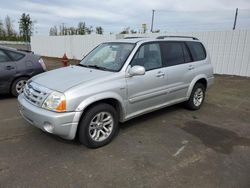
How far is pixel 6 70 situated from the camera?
240 inches

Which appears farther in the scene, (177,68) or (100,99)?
(177,68)

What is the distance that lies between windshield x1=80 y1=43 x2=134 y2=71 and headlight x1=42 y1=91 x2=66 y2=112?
111 cm

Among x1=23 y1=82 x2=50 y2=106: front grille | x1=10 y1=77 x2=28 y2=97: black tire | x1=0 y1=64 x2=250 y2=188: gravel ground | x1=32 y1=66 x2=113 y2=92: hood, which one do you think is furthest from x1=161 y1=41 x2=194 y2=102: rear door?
x1=10 y1=77 x2=28 y2=97: black tire

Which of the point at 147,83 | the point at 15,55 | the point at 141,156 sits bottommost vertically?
the point at 141,156

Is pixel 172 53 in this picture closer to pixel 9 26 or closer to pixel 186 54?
pixel 186 54

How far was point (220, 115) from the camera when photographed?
532 cm

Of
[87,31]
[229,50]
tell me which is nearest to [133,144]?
[229,50]

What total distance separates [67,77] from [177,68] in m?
2.33

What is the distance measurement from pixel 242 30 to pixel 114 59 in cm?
762

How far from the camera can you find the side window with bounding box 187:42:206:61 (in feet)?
17.4

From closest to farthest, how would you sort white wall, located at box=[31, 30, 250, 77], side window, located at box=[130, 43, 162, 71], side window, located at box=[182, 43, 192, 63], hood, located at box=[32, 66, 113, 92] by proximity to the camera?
hood, located at box=[32, 66, 113, 92] → side window, located at box=[130, 43, 162, 71] → side window, located at box=[182, 43, 192, 63] → white wall, located at box=[31, 30, 250, 77]

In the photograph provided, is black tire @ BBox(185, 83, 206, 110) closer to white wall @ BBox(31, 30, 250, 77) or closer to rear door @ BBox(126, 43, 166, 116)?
rear door @ BBox(126, 43, 166, 116)

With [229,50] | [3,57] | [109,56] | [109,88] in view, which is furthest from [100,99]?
[229,50]

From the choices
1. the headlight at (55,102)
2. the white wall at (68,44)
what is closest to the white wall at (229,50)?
the white wall at (68,44)
